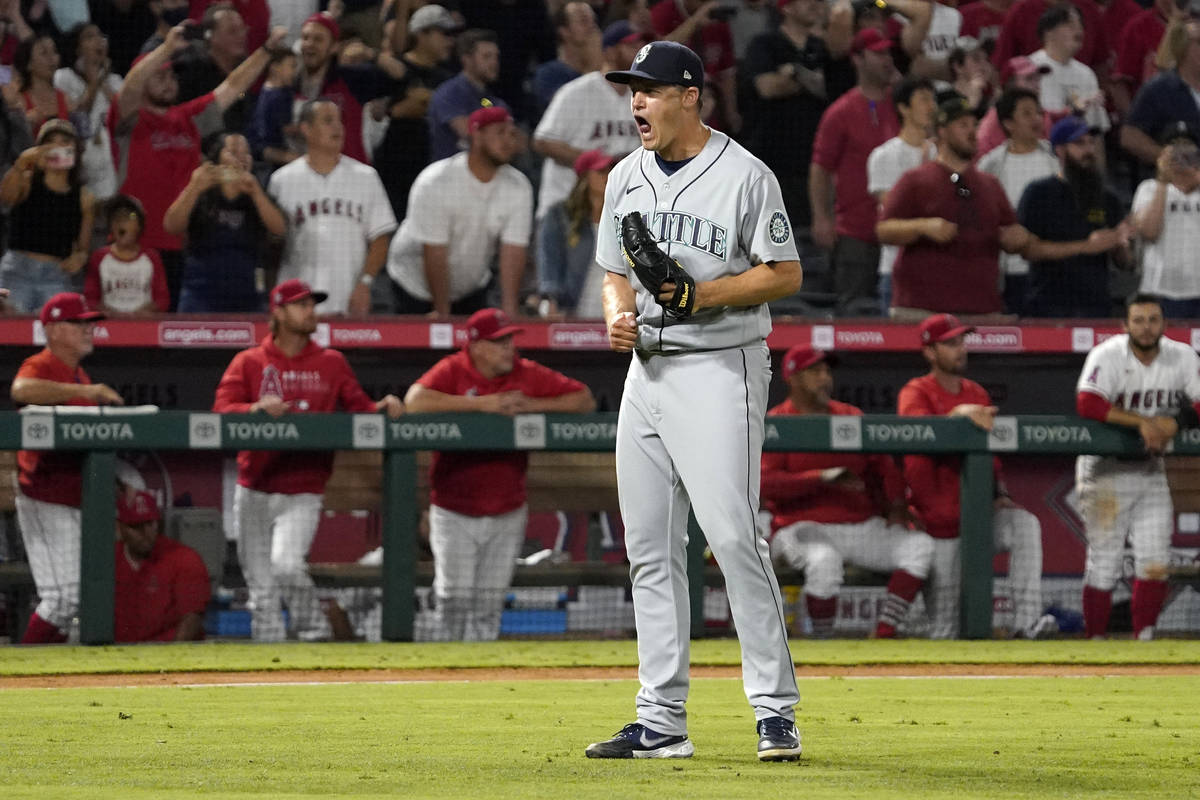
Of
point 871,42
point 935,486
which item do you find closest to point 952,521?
point 935,486

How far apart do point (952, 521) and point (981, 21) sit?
5.05 metres

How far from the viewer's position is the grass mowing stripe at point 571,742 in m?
3.83

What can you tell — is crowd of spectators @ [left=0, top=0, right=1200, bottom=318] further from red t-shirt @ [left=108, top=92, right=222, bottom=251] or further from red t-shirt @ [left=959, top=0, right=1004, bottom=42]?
red t-shirt @ [left=959, top=0, right=1004, bottom=42]

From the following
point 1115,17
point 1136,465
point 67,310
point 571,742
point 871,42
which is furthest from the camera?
point 1115,17

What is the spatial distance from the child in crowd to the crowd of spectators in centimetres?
2

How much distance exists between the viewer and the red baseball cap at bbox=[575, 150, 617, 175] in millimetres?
9680

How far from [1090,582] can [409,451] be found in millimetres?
3304

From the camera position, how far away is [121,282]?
9.52 meters

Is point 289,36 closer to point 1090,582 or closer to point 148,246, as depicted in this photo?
point 148,246

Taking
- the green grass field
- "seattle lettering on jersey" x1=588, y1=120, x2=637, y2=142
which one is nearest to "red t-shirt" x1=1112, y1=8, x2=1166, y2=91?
"seattle lettering on jersey" x1=588, y1=120, x2=637, y2=142

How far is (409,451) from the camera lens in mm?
8398

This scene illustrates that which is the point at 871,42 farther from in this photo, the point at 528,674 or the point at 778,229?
the point at 778,229

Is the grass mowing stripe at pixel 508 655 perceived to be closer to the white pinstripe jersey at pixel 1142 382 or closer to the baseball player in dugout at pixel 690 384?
the white pinstripe jersey at pixel 1142 382

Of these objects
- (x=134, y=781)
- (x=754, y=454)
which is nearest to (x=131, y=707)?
(x=134, y=781)
